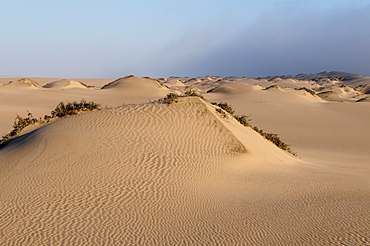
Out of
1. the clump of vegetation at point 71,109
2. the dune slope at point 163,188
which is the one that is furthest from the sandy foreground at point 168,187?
the clump of vegetation at point 71,109

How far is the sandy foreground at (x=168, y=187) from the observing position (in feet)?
16.5

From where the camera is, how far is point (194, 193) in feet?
22.5

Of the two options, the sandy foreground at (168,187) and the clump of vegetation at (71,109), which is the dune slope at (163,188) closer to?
the sandy foreground at (168,187)

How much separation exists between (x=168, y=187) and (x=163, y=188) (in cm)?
12

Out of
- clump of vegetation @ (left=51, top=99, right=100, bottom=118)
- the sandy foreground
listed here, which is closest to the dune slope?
the sandy foreground

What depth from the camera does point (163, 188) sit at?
700 cm

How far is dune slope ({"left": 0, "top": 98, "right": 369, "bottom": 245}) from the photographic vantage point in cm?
504

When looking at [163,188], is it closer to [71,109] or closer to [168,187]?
[168,187]

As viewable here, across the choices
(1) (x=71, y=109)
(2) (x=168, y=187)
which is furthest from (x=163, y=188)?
(1) (x=71, y=109)

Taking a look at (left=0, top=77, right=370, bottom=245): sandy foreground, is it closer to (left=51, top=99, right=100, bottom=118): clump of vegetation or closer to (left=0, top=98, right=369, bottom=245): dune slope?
(left=0, top=98, right=369, bottom=245): dune slope

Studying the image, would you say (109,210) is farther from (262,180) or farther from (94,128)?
(94,128)

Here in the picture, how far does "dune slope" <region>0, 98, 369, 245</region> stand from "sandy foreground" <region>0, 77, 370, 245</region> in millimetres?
24

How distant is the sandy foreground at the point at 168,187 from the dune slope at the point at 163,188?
24 millimetres

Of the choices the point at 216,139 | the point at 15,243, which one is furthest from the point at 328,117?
the point at 15,243
